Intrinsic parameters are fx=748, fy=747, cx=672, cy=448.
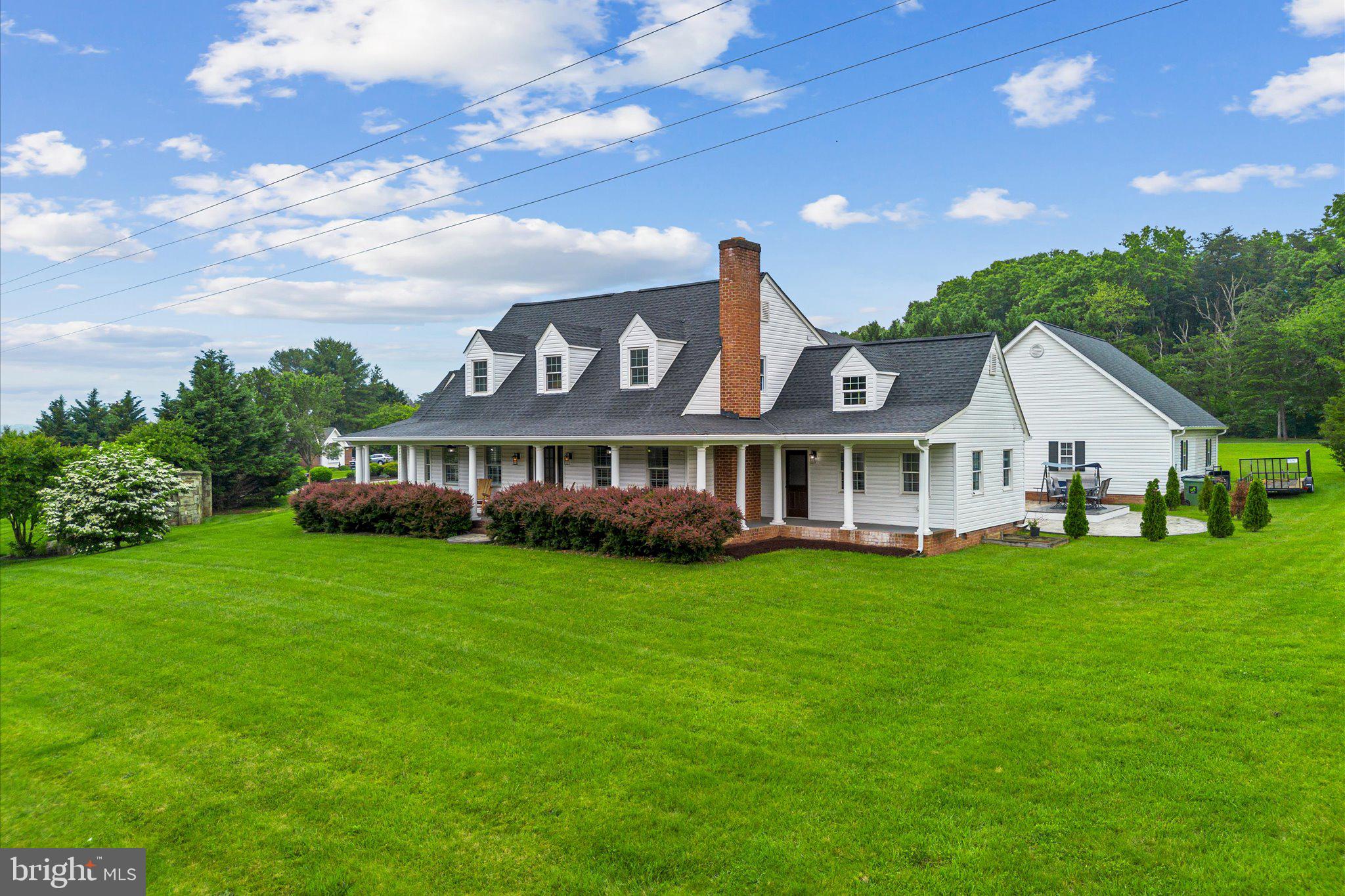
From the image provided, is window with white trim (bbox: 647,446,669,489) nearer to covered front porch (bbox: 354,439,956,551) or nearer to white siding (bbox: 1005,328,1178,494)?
covered front porch (bbox: 354,439,956,551)

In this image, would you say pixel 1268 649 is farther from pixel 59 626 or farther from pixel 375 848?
pixel 59 626

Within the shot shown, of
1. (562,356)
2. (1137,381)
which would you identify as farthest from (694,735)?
(1137,381)

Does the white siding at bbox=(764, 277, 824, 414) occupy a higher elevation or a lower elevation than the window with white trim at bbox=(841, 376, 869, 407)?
higher

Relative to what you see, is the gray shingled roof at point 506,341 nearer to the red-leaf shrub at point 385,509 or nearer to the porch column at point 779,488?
the red-leaf shrub at point 385,509

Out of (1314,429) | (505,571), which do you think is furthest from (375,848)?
(1314,429)

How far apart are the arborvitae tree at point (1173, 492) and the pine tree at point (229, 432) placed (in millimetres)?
36187

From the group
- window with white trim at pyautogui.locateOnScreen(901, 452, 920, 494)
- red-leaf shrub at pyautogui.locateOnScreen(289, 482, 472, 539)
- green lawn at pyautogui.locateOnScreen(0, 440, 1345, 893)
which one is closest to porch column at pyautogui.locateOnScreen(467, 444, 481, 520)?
red-leaf shrub at pyautogui.locateOnScreen(289, 482, 472, 539)

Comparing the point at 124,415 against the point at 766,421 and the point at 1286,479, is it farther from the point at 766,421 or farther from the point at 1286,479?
the point at 1286,479

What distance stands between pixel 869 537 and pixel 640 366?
26.3 ft

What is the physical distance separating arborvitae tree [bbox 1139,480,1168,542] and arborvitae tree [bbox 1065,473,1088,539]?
127 cm

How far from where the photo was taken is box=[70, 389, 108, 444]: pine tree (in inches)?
1957

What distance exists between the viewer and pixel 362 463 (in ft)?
85.3

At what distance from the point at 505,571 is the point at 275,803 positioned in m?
9.21

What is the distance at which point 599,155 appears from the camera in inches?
651
